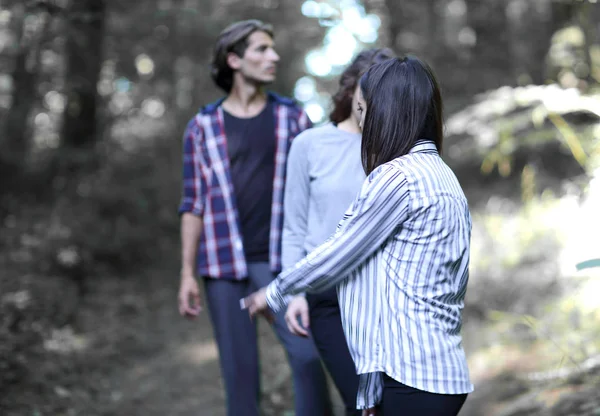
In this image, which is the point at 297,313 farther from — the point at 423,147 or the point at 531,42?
the point at 531,42

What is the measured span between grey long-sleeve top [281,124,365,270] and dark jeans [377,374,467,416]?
102 centimetres

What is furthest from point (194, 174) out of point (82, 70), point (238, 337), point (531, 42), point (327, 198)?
point (531, 42)

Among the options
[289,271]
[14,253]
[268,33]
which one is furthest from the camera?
[14,253]

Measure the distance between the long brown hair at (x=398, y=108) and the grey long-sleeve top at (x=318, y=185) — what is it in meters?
0.79

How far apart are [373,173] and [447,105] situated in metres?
8.77

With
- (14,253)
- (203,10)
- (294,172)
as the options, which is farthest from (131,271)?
(294,172)

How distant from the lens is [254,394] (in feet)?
12.0

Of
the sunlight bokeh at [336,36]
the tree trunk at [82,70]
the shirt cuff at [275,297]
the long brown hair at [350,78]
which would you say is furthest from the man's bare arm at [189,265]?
the sunlight bokeh at [336,36]

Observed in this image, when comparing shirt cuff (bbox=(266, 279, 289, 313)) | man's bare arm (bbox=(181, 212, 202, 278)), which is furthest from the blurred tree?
shirt cuff (bbox=(266, 279, 289, 313))

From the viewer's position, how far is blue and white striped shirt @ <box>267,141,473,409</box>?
2078 millimetres

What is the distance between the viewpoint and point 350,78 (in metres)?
3.18

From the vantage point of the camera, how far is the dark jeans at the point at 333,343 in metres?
2.89

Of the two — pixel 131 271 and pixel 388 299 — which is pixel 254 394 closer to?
pixel 388 299

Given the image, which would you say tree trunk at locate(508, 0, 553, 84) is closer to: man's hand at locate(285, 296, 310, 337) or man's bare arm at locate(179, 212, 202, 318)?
man's bare arm at locate(179, 212, 202, 318)
